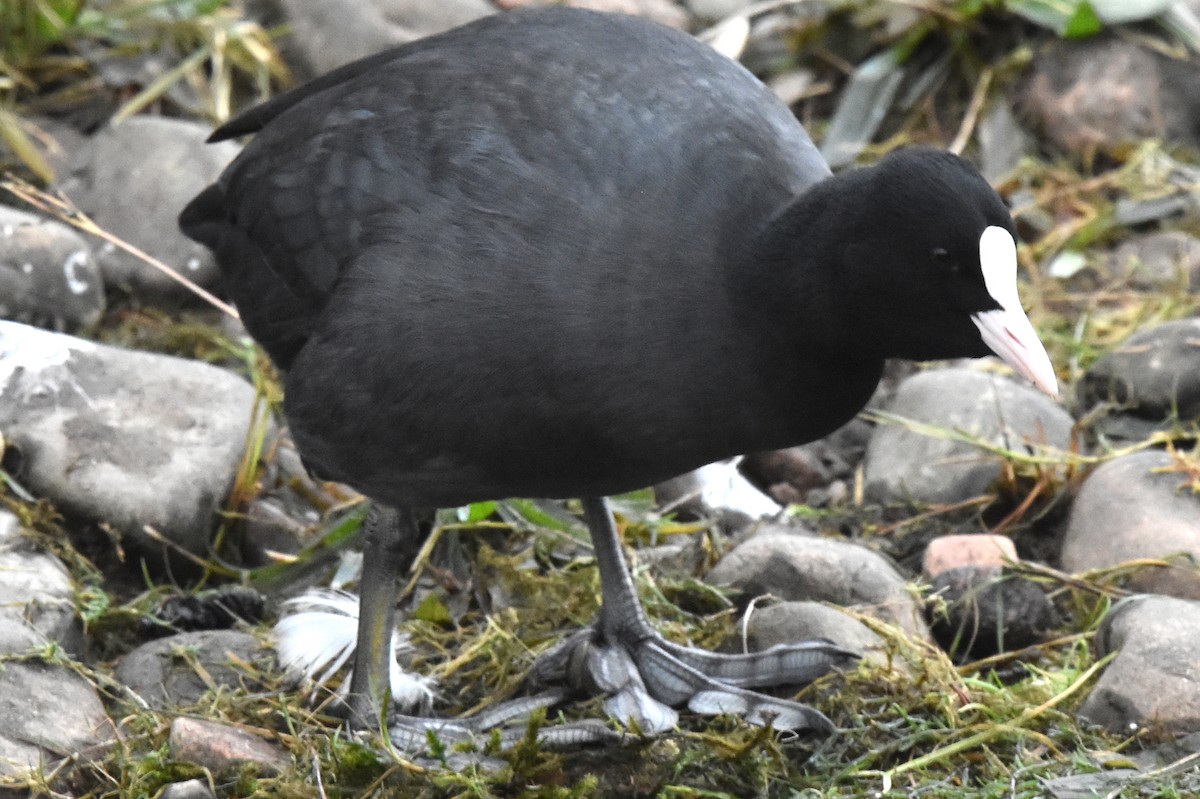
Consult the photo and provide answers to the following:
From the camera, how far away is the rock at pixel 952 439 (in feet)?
15.3

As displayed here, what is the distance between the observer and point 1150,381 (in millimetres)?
4840

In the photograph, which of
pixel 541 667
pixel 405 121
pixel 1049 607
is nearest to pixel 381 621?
pixel 541 667

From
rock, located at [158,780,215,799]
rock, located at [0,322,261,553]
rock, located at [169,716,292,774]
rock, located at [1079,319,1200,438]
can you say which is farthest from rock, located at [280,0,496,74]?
rock, located at [158,780,215,799]

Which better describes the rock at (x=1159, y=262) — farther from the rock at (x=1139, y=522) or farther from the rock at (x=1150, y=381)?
the rock at (x=1139, y=522)

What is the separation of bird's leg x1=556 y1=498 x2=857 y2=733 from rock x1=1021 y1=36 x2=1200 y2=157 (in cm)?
307

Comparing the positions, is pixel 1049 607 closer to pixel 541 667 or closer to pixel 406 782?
pixel 541 667

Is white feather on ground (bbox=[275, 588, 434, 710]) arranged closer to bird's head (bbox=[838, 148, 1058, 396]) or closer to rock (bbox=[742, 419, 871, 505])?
rock (bbox=[742, 419, 871, 505])

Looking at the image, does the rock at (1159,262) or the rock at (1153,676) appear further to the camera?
the rock at (1159,262)

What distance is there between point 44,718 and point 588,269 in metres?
1.54

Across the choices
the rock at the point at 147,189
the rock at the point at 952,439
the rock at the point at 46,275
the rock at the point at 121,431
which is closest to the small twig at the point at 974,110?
the rock at the point at 952,439

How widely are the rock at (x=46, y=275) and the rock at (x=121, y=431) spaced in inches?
16.3

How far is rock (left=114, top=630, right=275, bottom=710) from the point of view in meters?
3.86

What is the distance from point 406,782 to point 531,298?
109cm

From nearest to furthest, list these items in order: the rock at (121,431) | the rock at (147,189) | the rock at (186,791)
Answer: the rock at (186,791) < the rock at (121,431) < the rock at (147,189)
